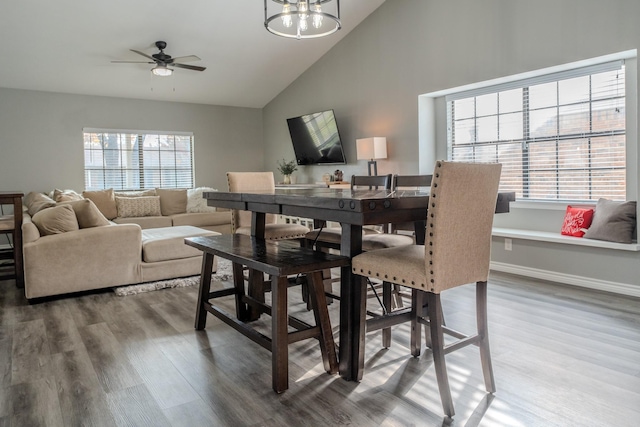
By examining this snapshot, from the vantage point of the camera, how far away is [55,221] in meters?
3.67

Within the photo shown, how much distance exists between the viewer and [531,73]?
4207 millimetres

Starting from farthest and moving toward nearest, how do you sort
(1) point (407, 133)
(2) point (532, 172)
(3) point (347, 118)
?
(3) point (347, 118) < (1) point (407, 133) < (2) point (532, 172)

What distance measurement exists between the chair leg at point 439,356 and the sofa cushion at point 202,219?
18.0ft

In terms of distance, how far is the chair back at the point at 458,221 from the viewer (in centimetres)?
178

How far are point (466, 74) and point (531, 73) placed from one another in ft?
2.23

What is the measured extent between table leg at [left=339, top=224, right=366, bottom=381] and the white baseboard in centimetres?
266

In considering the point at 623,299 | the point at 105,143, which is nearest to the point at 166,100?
the point at 105,143

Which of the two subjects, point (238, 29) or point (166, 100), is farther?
point (166, 100)

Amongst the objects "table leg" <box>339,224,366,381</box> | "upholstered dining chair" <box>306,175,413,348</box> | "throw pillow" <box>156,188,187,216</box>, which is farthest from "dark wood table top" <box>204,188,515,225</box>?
"throw pillow" <box>156,188,187,216</box>

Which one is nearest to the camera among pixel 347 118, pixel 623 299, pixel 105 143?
pixel 623 299

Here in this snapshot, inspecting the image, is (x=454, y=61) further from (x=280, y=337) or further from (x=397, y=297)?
(x=280, y=337)

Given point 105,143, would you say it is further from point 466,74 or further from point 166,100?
point 466,74

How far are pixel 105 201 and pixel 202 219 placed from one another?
1401mm

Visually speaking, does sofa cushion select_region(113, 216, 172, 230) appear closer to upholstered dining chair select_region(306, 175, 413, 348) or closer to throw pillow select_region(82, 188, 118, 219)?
throw pillow select_region(82, 188, 118, 219)
